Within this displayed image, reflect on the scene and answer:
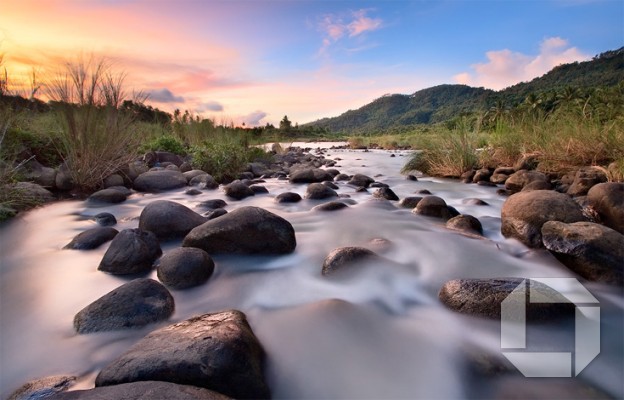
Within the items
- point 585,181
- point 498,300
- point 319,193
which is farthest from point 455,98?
point 498,300

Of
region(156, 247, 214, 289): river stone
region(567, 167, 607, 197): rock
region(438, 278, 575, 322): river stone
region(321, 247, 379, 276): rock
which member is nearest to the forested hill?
region(567, 167, 607, 197): rock

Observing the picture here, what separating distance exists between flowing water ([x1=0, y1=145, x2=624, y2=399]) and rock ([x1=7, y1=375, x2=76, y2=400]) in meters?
0.07

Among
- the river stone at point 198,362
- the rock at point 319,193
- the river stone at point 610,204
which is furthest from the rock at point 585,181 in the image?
the river stone at point 198,362

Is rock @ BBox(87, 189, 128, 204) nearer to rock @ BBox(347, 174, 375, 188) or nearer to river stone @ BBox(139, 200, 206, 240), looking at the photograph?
river stone @ BBox(139, 200, 206, 240)

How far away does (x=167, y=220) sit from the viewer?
3775mm

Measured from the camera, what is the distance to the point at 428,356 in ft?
6.31

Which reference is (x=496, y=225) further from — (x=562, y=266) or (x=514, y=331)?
(x=514, y=331)

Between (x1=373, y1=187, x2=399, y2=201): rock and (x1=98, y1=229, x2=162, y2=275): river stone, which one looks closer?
(x1=98, y1=229, x2=162, y2=275): river stone

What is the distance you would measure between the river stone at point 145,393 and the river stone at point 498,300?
1696 millimetres

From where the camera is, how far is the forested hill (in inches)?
2330

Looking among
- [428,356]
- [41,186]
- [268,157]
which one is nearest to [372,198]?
[428,356]

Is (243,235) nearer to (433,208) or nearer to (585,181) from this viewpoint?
(433,208)

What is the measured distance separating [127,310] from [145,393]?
3.41ft

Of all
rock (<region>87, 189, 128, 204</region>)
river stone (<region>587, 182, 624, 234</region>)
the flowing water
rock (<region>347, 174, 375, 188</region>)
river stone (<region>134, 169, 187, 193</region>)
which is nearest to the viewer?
the flowing water
